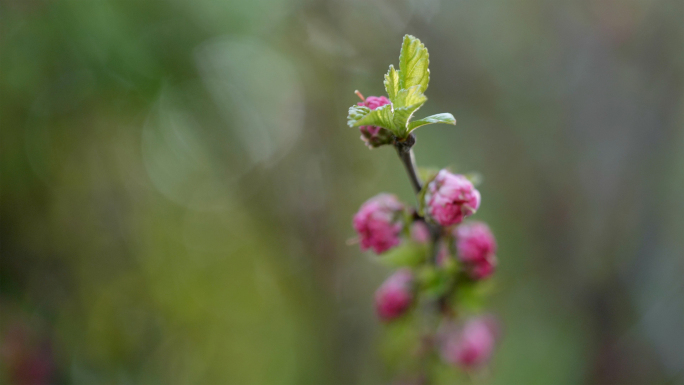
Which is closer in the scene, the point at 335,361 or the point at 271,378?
the point at 335,361

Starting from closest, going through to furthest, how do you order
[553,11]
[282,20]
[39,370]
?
1. [39,370]
2. [282,20]
3. [553,11]

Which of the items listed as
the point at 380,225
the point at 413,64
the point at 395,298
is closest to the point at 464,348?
the point at 395,298

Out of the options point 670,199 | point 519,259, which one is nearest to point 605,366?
point 519,259

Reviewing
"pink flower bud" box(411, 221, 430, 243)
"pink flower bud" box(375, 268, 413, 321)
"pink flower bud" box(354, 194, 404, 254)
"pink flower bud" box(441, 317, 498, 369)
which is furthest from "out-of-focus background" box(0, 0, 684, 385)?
"pink flower bud" box(354, 194, 404, 254)

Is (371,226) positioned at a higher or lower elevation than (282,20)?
lower

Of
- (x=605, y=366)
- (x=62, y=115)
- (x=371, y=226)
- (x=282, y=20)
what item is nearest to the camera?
(x=371, y=226)

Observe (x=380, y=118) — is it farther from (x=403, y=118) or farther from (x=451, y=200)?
(x=451, y=200)

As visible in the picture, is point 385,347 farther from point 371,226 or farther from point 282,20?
point 282,20

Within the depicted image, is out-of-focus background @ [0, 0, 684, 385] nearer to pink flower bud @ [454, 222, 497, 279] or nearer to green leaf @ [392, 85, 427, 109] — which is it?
pink flower bud @ [454, 222, 497, 279]
